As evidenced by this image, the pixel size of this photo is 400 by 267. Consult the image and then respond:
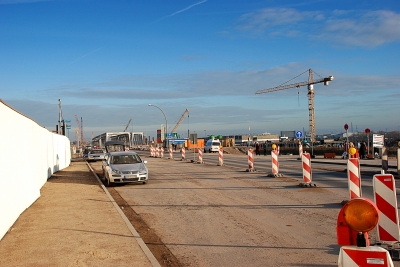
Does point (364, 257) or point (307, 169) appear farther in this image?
point (307, 169)

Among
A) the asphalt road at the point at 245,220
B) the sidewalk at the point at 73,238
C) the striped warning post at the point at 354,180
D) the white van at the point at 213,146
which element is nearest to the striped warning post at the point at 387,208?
the asphalt road at the point at 245,220

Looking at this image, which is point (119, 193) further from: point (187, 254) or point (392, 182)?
point (392, 182)

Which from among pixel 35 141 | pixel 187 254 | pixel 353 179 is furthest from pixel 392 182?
pixel 35 141

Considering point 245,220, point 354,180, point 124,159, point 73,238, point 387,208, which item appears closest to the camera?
point 387,208

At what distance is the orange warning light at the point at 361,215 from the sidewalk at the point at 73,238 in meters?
3.34

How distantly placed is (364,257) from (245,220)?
569 cm

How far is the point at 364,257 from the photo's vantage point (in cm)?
405

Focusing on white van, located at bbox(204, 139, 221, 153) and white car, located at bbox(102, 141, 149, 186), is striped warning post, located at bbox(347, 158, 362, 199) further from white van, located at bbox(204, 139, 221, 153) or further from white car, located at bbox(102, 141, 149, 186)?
white van, located at bbox(204, 139, 221, 153)

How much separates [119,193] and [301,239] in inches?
367

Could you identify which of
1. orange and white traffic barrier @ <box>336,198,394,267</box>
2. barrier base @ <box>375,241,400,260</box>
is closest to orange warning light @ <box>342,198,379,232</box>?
Answer: orange and white traffic barrier @ <box>336,198,394,267</box>

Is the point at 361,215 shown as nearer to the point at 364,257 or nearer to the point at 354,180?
the point at 364,257

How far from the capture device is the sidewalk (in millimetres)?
6676

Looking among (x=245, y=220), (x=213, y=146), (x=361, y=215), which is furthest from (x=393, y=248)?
(x=213, y=146)

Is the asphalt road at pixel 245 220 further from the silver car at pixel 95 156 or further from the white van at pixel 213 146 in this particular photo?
the white van at pixel 213 146
